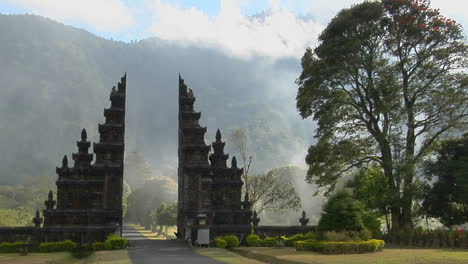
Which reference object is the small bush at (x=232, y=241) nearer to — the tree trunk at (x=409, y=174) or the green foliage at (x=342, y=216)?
the green foliage at (x=342, y=216)

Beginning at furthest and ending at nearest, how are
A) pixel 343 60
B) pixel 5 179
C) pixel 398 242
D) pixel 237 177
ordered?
pixel 5 179
pixel 237 177
pixel 343 60
pixel 398 242

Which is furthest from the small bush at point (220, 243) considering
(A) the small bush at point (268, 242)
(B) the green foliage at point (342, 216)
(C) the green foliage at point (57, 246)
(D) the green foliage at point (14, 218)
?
(D) the green foliage at point (14, 218)

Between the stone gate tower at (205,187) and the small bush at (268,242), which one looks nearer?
the small bush at (268,242)

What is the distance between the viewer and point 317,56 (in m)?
41.7

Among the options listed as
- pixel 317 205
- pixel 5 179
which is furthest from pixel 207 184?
pixel 5 179

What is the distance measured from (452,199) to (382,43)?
13843 mm

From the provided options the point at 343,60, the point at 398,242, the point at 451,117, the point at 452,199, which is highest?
the point at 343,60

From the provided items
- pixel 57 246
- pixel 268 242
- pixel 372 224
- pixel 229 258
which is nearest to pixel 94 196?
pixel 57 246

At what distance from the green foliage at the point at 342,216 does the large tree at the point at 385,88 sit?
1046 centimetres

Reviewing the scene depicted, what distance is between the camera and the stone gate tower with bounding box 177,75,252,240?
40.0 metres

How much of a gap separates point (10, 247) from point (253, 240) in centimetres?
1724

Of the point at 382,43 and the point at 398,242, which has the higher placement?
the point at 382,43

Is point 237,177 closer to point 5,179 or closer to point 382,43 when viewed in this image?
point 382,43

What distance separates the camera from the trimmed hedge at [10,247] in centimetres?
3309
